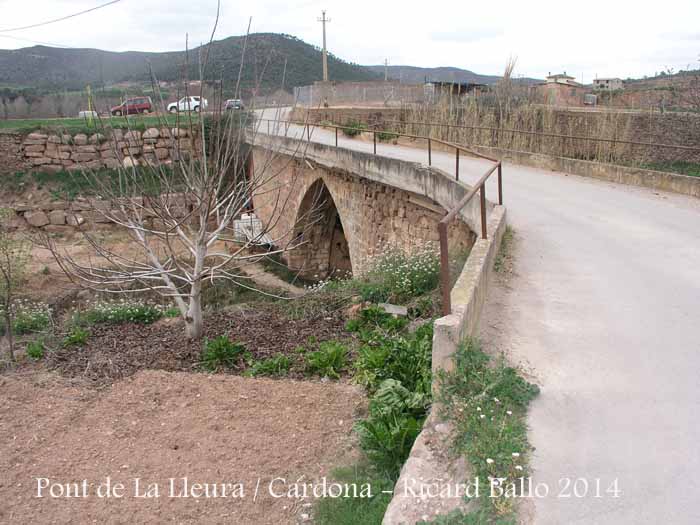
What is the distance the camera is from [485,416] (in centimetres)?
368

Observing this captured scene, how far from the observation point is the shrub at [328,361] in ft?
21.3

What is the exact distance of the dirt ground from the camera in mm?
4535

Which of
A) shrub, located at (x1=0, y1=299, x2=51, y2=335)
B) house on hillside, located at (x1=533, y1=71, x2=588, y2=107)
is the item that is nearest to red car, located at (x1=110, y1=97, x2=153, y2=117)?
shrub, located at (x1=0, y1=299, x2=51, y2=335)

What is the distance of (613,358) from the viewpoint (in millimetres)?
4500

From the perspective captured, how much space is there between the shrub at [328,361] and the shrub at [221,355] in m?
0.89

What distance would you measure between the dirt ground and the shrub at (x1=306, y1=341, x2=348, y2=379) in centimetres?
31

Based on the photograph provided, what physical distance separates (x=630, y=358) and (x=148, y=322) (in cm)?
700

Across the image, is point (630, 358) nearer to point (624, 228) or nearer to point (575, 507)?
point (575, 507)

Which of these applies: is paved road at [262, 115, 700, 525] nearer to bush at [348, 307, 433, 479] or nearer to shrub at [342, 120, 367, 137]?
bush at [348, 307, 433, 479]

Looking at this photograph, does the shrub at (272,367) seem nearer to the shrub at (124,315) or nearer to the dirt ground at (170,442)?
the dirt ground at (170,442)

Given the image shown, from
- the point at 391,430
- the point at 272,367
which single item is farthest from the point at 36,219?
the point at 391,430

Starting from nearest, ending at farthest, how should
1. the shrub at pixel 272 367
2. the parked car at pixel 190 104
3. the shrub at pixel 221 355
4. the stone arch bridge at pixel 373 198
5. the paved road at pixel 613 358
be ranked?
the paved road at pixel 613 358
the parked car at pixel 190 104
the shrub at pixel 272 367
the shrub at pixel 221 355
the stone arch bridge at pixel 373 198

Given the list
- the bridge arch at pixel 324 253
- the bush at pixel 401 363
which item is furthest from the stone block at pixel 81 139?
the bush at pixel 401 363

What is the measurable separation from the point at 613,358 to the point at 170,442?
370 cm
